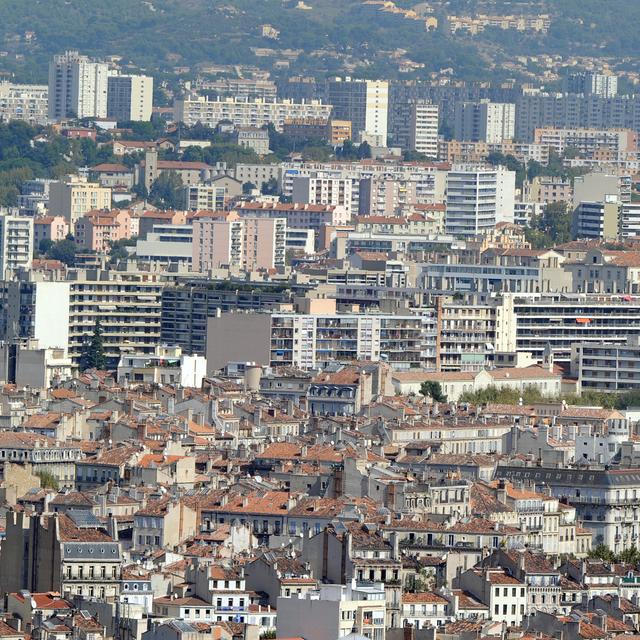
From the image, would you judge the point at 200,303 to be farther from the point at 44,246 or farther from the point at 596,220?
the point at 596,220

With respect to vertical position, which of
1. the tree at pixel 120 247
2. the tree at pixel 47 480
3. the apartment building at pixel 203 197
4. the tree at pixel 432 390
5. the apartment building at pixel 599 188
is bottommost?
the tree at pixel 432 390

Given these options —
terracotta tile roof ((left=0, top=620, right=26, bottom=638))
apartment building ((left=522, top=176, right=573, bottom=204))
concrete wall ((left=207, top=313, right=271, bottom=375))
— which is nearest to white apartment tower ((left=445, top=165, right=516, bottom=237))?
apartment building ((left=522, top=176, right=573, bottom=204))

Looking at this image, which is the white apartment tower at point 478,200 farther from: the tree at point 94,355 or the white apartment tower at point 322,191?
the tree at point 94,355

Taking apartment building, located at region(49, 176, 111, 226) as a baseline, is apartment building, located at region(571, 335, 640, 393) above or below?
below

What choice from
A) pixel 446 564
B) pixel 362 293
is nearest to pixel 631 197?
pixel 362 293

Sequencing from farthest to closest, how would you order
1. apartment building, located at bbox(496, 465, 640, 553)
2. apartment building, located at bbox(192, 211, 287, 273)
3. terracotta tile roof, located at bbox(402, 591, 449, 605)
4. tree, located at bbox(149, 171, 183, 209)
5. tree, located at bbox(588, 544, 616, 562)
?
tree, located at bbox(149, 171, 183, 209) < apartment building, located at bbox(192, 211, 287, 273) < apartment building, located at bbox(496, 465, 640, 553) < tree, located at bbox(588, 544, 616, 562) < terracotta tile roof, located at bbox(402, 591, 449, 605)

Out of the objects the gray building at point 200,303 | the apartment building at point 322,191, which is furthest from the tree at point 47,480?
the apartment building at point 322,191

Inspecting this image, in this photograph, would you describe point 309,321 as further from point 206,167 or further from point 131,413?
point 206,167

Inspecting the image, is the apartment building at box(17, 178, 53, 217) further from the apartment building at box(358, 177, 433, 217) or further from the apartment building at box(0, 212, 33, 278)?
the apartment building at box(0, 212, 33, 278)
